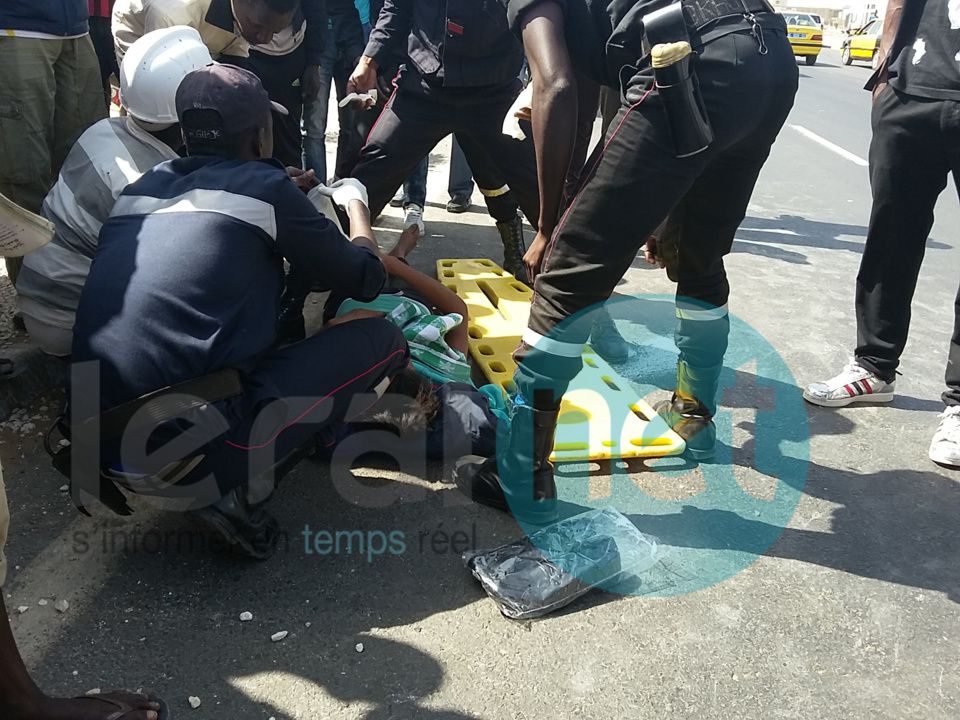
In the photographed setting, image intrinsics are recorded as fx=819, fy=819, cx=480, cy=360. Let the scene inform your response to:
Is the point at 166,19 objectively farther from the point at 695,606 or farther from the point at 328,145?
the point at 328,145

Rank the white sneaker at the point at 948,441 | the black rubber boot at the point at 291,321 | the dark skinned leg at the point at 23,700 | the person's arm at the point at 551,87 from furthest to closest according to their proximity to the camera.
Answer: the black rubber boot at the point at 291,321, the white sneaker at the point at 948,441, the person's arm at the point at 551,87, the dark skinned leg at the point at 23,700

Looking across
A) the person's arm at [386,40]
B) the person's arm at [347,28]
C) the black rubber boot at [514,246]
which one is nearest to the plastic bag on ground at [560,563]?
the black rubber boot at [514,246]

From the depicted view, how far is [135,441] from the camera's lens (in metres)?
2.09

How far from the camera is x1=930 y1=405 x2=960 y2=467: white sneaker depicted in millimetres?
3055

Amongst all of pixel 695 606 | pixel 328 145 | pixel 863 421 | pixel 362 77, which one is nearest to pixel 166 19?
pixel 362 77

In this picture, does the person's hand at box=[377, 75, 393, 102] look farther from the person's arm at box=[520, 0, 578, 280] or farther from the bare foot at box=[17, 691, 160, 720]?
the bare foot at box=[17, 691, 160, 720]

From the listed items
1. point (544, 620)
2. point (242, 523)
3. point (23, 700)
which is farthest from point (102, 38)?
point (544, 620)

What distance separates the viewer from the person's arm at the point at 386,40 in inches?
157

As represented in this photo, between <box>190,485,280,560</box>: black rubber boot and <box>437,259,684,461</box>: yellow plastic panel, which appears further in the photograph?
<box>437,259,684,461</box>: yellow plastic panel

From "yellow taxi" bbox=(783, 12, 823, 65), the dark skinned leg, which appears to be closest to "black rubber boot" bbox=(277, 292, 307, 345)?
the dark skinned leg

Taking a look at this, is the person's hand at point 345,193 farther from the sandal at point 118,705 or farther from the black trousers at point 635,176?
the sandal at point 118,705

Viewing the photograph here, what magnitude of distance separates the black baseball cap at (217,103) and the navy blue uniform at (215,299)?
83 mm

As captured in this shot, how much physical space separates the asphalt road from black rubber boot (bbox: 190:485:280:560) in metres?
0.07

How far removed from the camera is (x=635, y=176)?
2.22 metres
